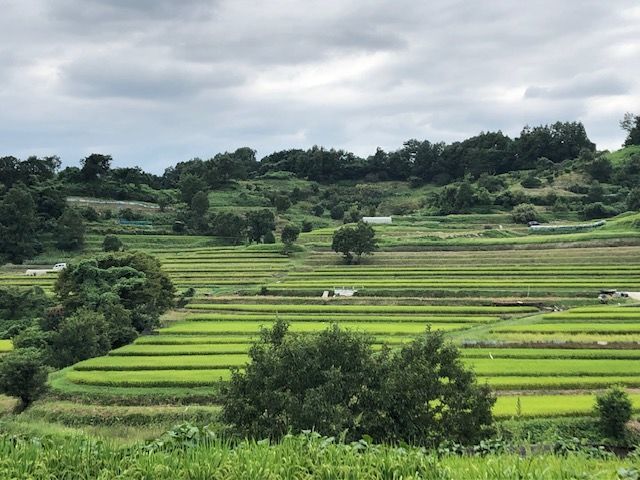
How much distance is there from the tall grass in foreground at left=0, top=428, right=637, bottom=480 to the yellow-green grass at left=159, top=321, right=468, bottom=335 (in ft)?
92.5

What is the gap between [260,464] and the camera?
6.96 metres

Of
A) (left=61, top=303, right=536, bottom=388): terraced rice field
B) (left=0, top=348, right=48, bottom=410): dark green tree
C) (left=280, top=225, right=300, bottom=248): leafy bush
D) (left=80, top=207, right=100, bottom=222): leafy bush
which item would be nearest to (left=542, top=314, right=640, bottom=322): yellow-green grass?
(left=61, top=303, right=536, bottom=388): terraced rice field

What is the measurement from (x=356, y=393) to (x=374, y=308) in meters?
27.6

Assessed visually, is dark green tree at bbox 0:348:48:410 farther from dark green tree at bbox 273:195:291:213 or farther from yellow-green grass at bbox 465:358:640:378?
dark green tree at bbox 273:195:291:213

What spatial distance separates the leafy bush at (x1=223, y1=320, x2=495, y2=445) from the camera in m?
16.0

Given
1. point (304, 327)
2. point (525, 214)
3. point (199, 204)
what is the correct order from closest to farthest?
point (304, 327) < point (525, 214) < point (199, 204)

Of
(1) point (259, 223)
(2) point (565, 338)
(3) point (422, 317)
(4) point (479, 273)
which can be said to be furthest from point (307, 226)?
(2) point (565, 338)

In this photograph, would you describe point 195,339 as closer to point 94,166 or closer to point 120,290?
point 120,290

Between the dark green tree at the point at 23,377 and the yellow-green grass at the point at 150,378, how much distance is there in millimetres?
2519

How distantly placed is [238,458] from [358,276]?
50707 millimetres

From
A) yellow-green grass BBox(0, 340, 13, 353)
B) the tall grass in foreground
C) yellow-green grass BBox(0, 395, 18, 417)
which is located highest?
the tall grass in foreground

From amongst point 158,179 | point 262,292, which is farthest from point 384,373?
point 158,179

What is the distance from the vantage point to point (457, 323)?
125ft

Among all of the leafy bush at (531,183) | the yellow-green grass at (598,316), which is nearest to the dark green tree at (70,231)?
the yellow-green grass at (598,316)
